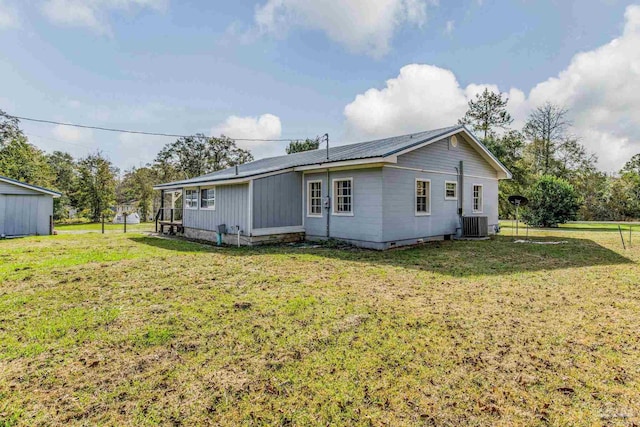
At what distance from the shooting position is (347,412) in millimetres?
2303

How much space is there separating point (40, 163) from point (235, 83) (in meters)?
26.1

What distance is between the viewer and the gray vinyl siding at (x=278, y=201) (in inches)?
431

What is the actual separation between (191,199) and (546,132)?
104 ft

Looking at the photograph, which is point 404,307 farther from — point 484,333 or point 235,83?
point 235,83

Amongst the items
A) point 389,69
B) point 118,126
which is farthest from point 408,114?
point 118,126

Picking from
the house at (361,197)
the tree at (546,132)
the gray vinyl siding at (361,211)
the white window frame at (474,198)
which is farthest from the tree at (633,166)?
the gray vinyl siding at (361,211)

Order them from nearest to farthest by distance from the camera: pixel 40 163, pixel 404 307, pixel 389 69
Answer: pixel 404 307 < pixel 389 69 < pixel 40 163

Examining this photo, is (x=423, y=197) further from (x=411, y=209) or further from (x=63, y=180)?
(x=63, y=180)

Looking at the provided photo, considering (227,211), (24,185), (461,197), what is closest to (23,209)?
(24,185)

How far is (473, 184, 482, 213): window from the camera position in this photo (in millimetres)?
13844

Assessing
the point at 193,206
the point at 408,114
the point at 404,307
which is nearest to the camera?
the point at 404,307

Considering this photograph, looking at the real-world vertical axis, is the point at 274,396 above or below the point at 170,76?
below

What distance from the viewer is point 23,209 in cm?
1496

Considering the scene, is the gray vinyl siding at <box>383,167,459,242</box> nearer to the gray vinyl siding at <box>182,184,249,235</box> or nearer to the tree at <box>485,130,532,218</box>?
the gray vinyl siding at <box>182,184,249,235</box>
